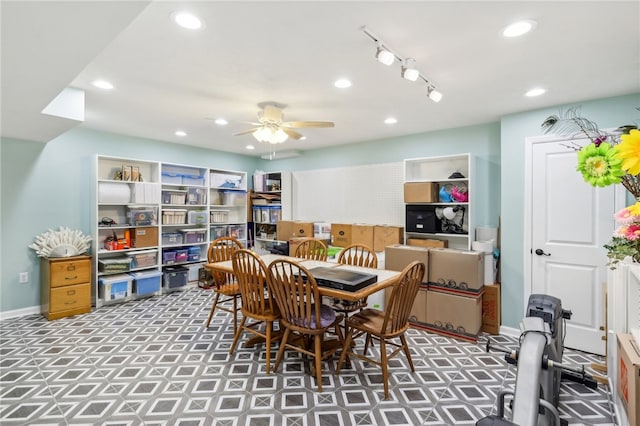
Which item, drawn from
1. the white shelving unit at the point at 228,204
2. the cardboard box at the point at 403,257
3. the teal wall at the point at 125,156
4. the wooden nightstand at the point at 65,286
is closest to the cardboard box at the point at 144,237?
the teal wall at the point at 125,156

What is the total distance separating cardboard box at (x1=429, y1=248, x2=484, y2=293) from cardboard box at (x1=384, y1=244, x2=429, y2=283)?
59mm

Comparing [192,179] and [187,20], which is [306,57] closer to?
[187,20]

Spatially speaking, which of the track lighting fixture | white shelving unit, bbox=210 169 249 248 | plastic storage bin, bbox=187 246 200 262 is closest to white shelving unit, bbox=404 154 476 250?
the track lighting fixture

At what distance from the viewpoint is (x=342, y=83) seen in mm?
2621

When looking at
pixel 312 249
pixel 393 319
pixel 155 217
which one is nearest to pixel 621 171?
pixel 393 319

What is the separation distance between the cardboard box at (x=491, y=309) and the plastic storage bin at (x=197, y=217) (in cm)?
441

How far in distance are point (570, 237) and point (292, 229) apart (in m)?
3.85

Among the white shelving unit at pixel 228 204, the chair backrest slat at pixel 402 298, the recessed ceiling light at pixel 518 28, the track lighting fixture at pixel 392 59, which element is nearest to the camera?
the recessed ceiling light at pixel 518 28

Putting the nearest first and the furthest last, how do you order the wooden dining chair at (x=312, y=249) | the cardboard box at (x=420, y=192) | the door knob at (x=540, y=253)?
the door knob at (x=540, y=253)
the wooden dining chair at (x=312, y=249)
the cardboard box at (x=420, y=192)

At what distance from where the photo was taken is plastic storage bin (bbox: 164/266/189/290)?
480 centimetres

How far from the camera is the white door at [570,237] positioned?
2.92 metres

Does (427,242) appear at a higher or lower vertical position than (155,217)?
lower

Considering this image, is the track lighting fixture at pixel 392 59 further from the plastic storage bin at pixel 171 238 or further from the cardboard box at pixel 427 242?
the plastic storage bin at pixel 171 238

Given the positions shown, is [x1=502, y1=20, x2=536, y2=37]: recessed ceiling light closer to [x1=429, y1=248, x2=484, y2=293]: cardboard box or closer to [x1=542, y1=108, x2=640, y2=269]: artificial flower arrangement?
[x1=542, y1=108, x2=640, y2=269]: artificial flower arrangement
